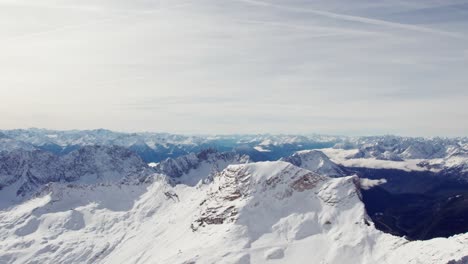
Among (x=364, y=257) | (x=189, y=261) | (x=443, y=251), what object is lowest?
(x=189, y=261)

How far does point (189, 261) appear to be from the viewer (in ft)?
645

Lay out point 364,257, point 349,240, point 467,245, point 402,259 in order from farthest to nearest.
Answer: point 349,240
point 364,257
point 402,259
point 467,245

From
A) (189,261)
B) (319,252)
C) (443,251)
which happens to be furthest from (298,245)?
(443,251)

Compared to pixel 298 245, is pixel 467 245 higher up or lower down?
higher up

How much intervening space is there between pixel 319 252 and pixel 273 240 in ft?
79.8

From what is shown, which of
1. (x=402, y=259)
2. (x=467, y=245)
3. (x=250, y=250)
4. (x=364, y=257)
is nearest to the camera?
(x=467, y=245)

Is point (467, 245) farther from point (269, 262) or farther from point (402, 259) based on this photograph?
point (269, 262)

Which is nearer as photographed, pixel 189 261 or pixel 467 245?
pixel 467 245

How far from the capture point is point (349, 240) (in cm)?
17975

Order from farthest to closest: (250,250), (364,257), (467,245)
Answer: (250,250)
(364,257)
(467,245)

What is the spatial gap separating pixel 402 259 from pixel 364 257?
724 inches

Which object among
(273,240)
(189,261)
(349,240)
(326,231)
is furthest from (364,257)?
(189,261)

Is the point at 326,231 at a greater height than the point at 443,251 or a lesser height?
lesser

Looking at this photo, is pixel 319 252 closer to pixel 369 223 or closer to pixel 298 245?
pixel 298 245
